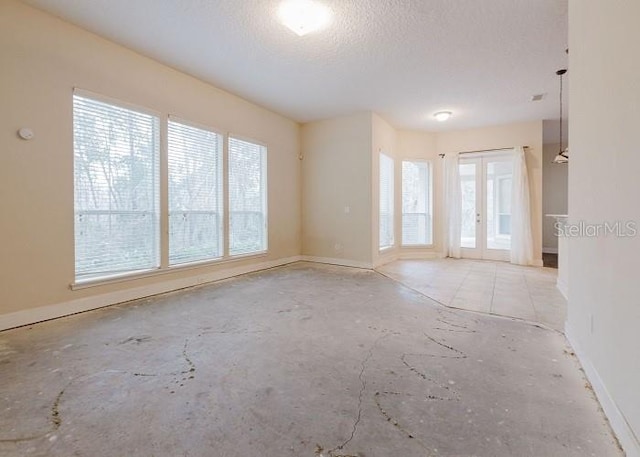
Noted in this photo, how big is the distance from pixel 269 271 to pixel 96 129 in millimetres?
3251

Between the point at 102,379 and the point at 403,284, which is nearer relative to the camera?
the point at 102,379

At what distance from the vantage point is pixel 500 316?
307 centimetres

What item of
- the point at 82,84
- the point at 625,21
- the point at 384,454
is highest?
the point at 82,84

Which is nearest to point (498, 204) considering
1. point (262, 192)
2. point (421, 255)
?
point (421, 255)

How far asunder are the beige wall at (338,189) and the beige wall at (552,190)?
547 cm

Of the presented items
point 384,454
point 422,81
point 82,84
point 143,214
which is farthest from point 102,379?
point 422,81

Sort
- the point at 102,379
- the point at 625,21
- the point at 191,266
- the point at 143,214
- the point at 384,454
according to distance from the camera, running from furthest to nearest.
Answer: the point at 191,266 < the point at 143,214 < the point at 102,379 < the point at 625,21 < the point at 384,454

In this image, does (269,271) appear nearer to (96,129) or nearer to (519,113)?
(96,129)

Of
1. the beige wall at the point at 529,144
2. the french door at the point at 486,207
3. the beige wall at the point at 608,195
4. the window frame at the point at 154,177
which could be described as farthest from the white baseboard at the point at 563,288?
the window frame at the point at 154,177

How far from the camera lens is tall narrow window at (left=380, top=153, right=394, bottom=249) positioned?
6367 millimetres

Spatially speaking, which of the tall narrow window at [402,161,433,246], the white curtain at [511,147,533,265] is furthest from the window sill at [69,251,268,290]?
the white curtain at [511,147,533,265]

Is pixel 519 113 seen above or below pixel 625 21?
above

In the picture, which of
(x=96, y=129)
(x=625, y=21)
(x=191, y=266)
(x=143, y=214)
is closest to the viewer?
(x=625, y=21)

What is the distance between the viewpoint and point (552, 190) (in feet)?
26.2
